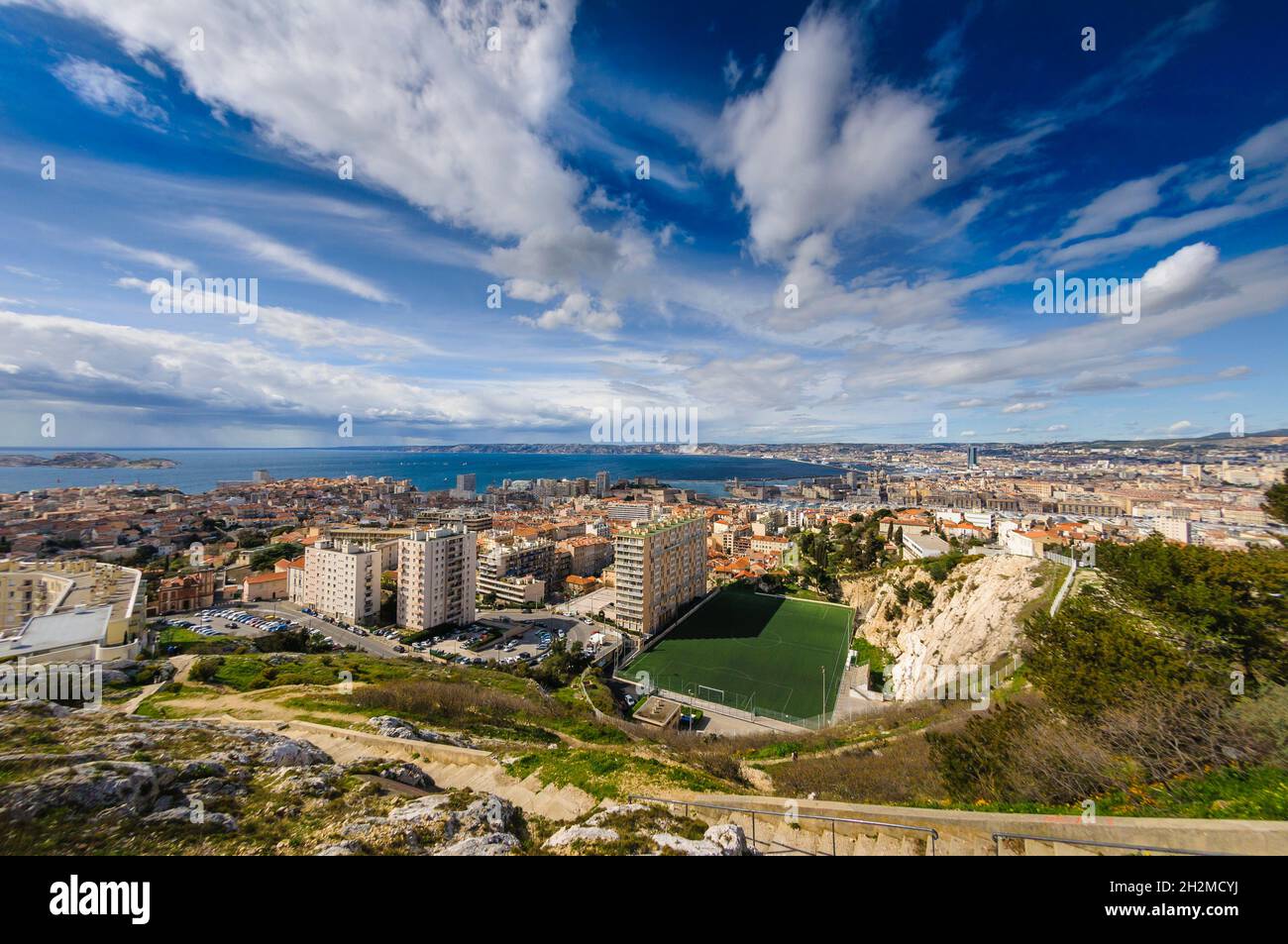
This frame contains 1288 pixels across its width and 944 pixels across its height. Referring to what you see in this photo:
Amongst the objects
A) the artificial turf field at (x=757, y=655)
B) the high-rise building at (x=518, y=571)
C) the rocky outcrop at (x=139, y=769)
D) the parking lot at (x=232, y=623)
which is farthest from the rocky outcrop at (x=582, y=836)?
the high-rise building at (x=518, y=571)

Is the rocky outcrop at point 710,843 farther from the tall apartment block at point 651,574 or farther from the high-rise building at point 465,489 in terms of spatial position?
the high-rise building at point 465,489

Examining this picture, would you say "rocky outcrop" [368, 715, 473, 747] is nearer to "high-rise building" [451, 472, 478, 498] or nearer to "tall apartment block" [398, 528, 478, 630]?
"tall apartment block" [398, 528, 478, 630]

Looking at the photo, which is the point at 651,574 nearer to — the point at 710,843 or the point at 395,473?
the point at 710,843

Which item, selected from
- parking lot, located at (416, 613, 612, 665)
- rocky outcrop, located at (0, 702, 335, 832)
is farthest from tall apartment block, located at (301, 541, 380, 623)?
rocky outcrop, located at (0, 702, 335, 832)

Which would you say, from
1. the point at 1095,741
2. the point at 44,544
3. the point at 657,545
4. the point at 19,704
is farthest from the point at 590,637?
the point at 44,544

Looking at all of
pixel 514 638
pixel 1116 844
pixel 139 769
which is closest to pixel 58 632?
pixel 514 638

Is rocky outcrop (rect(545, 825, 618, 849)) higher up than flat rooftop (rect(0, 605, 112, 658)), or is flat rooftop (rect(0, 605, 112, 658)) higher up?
rocky outcrop (rect(545, 825, 618, 849))
